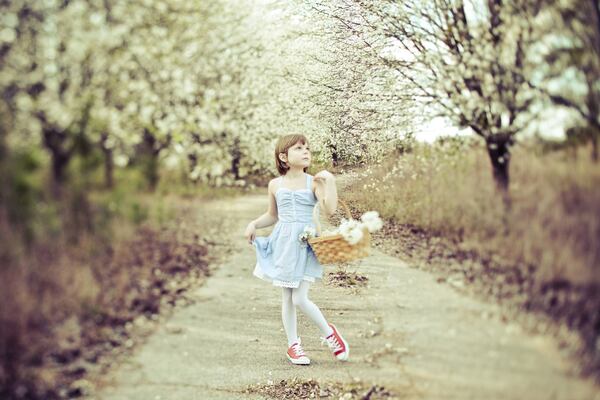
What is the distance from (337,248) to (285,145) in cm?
76

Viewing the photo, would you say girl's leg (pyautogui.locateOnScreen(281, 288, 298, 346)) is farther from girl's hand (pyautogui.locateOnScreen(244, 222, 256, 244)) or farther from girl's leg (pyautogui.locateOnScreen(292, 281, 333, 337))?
girl's hand (pyautogui.locateOnScreen(244, 222, 256, 244))

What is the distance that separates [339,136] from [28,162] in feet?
5.99

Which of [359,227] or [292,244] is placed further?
[292,244]

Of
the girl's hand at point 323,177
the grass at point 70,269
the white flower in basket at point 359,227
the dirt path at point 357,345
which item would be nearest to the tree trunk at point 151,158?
the grass at point 70,269

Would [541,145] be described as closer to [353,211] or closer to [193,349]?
[353,211]

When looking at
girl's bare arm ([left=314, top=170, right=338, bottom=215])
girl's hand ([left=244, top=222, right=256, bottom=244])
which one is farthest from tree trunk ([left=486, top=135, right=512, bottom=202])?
girl's hand ([left=244, top=222, right=256, bottom=244])

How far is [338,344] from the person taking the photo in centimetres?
349

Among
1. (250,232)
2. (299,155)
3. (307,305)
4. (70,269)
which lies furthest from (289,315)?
(70,269)

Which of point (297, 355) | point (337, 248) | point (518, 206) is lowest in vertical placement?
point (297, 355)

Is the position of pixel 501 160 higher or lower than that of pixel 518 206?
higher

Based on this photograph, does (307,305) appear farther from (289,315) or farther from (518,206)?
(518,206)

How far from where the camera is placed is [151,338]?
10.6 feet

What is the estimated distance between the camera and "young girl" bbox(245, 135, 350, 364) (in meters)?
3.33

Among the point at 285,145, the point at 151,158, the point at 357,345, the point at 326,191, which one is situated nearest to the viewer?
the point at 151,158
